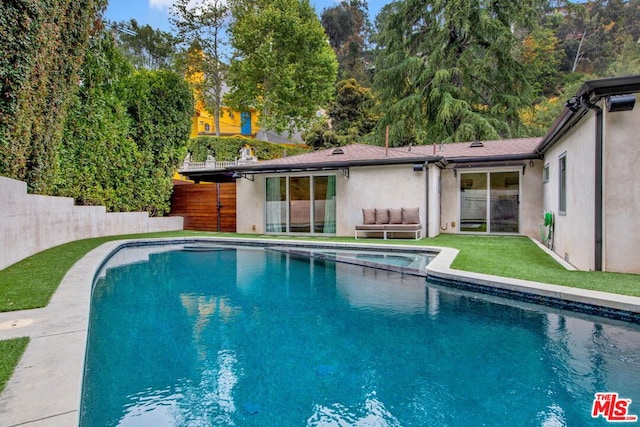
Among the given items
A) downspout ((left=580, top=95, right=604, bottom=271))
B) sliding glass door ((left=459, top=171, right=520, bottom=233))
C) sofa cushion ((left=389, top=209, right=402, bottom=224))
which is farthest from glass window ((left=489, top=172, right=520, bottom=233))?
downspout ((left=580, top=95, right=604, bottom=271))

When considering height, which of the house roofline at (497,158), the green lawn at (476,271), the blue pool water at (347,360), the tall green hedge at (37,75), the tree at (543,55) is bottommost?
the blue pool water at (347,360)

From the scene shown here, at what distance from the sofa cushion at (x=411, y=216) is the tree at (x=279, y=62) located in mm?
21319

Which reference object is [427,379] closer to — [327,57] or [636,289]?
[636,289]

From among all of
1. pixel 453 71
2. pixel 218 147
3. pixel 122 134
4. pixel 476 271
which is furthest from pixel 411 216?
pixel 218 147

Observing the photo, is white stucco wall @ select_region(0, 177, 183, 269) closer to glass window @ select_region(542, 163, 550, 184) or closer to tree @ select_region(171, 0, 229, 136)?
glass window @ select_region(542, 163, 550, 184)

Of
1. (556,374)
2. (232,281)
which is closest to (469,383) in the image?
(556,374)

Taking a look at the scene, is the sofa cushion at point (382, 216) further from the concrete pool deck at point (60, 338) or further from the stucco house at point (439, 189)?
the concrete pool deck at point (60, 338)

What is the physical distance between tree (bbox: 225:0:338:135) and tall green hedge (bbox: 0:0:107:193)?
816 inches

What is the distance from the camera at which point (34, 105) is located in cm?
884

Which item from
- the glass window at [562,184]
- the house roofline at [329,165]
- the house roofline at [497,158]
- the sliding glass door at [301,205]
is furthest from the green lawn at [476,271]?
the sliding glass door at [301,205]

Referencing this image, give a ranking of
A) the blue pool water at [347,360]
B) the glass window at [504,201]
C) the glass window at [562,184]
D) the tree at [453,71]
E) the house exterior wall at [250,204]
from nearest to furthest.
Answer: the blue pool water at [347,360], the glass window at [562,184], the glass window at [504,201], the house exterior wall at [250,204], the tree at [453,71]

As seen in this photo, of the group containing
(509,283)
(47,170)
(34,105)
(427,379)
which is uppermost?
(34,105)

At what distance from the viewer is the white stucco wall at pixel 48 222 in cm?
752

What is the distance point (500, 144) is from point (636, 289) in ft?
37.9
